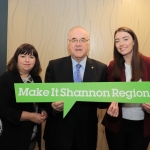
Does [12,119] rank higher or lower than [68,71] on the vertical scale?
lower

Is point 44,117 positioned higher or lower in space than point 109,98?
lower

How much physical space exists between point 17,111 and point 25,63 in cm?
42

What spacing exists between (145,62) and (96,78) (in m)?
0.46

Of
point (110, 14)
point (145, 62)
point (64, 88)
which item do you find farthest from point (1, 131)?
point (110, 14)

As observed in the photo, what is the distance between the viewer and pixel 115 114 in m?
1.49

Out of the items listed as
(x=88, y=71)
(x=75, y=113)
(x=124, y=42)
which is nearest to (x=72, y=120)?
Answer: (x=75, y=113)

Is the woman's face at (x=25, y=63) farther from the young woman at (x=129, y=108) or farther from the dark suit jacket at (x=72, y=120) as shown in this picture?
the young woman at (x=129, y=108)

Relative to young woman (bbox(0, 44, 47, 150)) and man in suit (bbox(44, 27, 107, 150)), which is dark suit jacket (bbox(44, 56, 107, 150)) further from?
young woman (bbox(0, 44, 47, 150))

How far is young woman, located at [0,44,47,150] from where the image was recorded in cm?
150

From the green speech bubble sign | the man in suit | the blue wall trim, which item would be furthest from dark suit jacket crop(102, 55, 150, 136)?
the blue wall trim

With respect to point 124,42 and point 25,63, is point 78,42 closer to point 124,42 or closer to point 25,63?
point 124,42

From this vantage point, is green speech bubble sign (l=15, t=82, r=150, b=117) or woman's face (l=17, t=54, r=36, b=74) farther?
woman's face (l=17, t=54, r=36, b=74)

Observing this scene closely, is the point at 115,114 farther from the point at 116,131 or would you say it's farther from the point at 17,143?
the point at 17,143

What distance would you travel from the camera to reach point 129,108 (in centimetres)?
160
